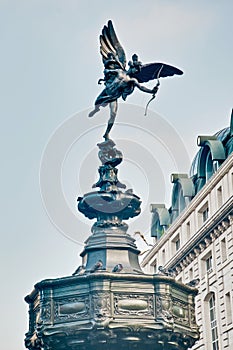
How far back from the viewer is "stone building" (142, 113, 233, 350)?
52.6m

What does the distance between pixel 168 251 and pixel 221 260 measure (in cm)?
1193

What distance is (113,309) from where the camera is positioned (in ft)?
31.5

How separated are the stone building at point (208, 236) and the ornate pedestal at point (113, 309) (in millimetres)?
41181

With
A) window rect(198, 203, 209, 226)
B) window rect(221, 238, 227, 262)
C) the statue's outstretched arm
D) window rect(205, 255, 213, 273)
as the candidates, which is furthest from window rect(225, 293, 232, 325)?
the statue's outstretched arm

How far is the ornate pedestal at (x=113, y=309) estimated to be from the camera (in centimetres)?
962

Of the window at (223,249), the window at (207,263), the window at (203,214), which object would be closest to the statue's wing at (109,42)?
the window at (223,249)

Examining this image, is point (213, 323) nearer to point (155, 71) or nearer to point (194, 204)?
point (194, 204)

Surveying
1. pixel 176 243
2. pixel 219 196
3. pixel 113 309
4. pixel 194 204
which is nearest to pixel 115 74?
pixel 113 309

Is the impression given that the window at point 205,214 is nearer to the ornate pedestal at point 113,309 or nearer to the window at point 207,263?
the window at point 207,263

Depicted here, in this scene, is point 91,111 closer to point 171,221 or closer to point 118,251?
point 118,251

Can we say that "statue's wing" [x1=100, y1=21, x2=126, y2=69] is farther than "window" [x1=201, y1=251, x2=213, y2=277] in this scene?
No

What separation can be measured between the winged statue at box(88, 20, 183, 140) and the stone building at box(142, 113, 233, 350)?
131 ft

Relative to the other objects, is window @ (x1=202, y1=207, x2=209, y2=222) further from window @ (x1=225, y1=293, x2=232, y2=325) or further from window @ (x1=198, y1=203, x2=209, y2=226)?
window @ (x1=225, y1=293, x2=232, y2=325)

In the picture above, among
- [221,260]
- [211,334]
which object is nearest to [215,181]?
[221,260]
